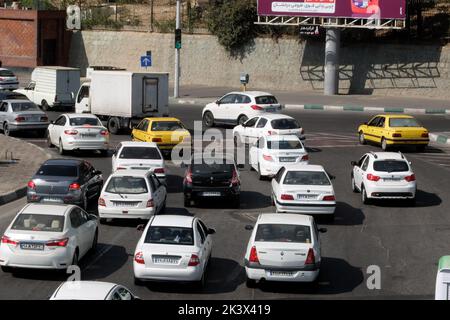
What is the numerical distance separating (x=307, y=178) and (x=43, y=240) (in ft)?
27.5

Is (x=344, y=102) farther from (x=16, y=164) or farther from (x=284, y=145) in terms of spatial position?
(x=16, y=164)

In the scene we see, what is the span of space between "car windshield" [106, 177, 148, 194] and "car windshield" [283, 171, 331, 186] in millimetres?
3661

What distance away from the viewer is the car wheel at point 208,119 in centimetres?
4273

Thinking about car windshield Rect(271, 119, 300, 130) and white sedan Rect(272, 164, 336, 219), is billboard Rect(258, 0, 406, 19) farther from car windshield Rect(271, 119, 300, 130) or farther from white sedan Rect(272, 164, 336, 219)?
white sedan Rect(272, 164, 336, 219)

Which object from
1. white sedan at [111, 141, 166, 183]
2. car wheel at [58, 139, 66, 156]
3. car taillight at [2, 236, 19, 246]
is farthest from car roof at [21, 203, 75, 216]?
car wheel at [58, 139, 66, 156]

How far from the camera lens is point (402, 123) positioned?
118 feet

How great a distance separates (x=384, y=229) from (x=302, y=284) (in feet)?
19.6

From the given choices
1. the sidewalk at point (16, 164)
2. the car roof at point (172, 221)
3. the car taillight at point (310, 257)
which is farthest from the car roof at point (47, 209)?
the sidewalk at point (16, 164)

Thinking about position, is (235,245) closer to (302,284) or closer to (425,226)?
(302,284)

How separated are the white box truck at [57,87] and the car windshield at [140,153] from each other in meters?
20.0

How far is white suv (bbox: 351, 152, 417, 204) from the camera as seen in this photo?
87.5 ft

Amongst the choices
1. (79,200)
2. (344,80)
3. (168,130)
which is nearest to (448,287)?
(79,200)

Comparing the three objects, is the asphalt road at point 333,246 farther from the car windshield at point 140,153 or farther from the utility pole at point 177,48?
the utility pole at point 177,48

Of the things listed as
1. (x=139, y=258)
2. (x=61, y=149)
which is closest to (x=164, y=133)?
(x=61, y=149)
